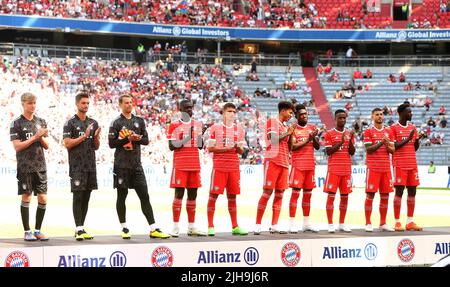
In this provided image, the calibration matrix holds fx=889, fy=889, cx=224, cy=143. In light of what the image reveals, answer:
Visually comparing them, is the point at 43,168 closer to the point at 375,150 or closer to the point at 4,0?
the point at 375,150

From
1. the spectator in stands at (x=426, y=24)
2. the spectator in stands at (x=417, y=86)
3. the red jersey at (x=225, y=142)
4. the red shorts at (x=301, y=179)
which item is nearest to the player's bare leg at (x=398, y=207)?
the red shorts at (x=301, y=179)

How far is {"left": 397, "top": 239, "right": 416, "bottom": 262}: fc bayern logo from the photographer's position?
582 inches

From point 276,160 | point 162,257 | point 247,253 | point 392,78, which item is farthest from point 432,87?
point 162,257

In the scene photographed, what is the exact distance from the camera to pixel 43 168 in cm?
1395

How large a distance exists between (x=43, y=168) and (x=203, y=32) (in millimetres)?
45638

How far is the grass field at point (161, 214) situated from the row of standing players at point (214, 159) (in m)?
2.41

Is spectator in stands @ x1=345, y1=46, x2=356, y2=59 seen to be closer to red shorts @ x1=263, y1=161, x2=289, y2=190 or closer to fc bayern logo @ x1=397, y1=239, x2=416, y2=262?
red shorts @ x1=263, y1=161, x2=289, y2=190

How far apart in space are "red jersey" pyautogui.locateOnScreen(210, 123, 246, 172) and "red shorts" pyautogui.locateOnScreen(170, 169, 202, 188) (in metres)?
0.46

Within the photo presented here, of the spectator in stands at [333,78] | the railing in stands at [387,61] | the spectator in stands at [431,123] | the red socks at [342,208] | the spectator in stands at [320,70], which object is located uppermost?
the railing in stands at [387,61]

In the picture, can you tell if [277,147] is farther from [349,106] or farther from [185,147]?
[349,106]

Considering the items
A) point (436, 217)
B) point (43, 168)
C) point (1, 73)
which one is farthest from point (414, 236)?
point (1, 73)

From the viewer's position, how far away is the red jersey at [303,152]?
1616cm

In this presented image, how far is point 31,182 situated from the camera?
13.8m

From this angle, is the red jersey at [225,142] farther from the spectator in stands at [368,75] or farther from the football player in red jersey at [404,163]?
the spectator in stands at [368,75]
